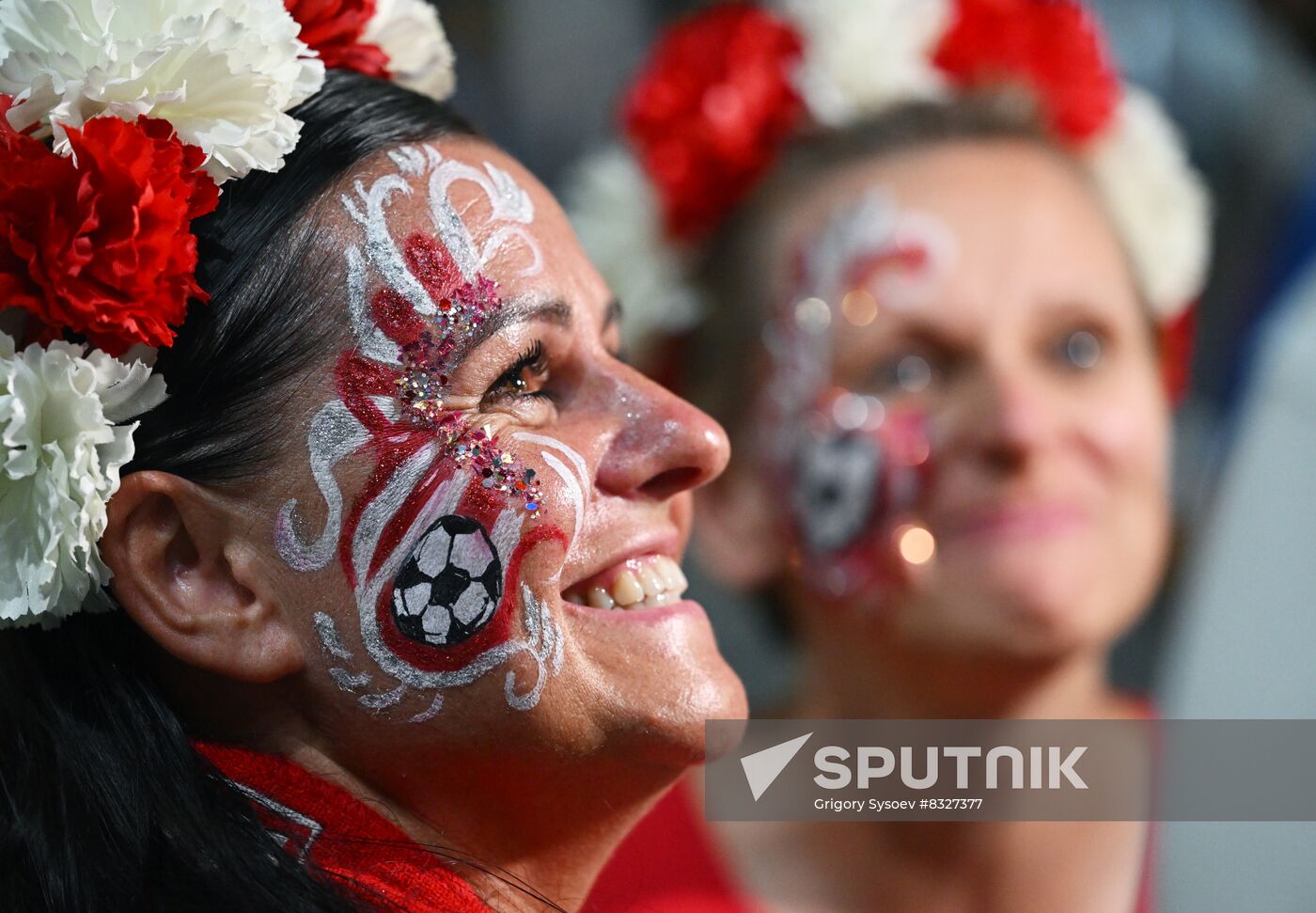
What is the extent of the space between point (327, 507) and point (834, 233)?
1622mm

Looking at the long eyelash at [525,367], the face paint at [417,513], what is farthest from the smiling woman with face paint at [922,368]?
the long eyelash at [525,367]

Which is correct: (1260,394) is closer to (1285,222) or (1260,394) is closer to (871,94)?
(1285,222)

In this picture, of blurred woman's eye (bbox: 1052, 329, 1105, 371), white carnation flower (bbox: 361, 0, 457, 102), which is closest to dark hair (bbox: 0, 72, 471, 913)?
white carnation flower (bbox: 361, 0, 457, 102)

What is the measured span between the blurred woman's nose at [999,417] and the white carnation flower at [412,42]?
1229 millimetres

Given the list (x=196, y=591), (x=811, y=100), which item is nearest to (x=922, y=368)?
(x=811, y=100)

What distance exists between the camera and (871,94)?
3137 mm

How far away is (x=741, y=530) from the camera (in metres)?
3.10

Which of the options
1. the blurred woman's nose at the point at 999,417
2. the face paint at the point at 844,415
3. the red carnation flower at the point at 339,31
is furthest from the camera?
the face paint at the point at 844,415

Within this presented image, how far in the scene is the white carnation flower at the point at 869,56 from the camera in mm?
3139

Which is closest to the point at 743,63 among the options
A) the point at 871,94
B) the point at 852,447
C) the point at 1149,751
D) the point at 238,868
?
the point at 871,94

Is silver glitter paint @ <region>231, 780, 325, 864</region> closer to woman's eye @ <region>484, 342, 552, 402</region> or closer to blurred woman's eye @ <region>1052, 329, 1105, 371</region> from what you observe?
woman's eye @ <region>484, 342, 552, 402</region>

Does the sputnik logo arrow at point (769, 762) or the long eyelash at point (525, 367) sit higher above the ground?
the long eyelash at point (525, 367)

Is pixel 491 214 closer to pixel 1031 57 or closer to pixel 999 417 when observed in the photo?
pixel 999 417

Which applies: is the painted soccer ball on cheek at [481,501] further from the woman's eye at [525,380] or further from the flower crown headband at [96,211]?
the flower crown headband at [96,211]
